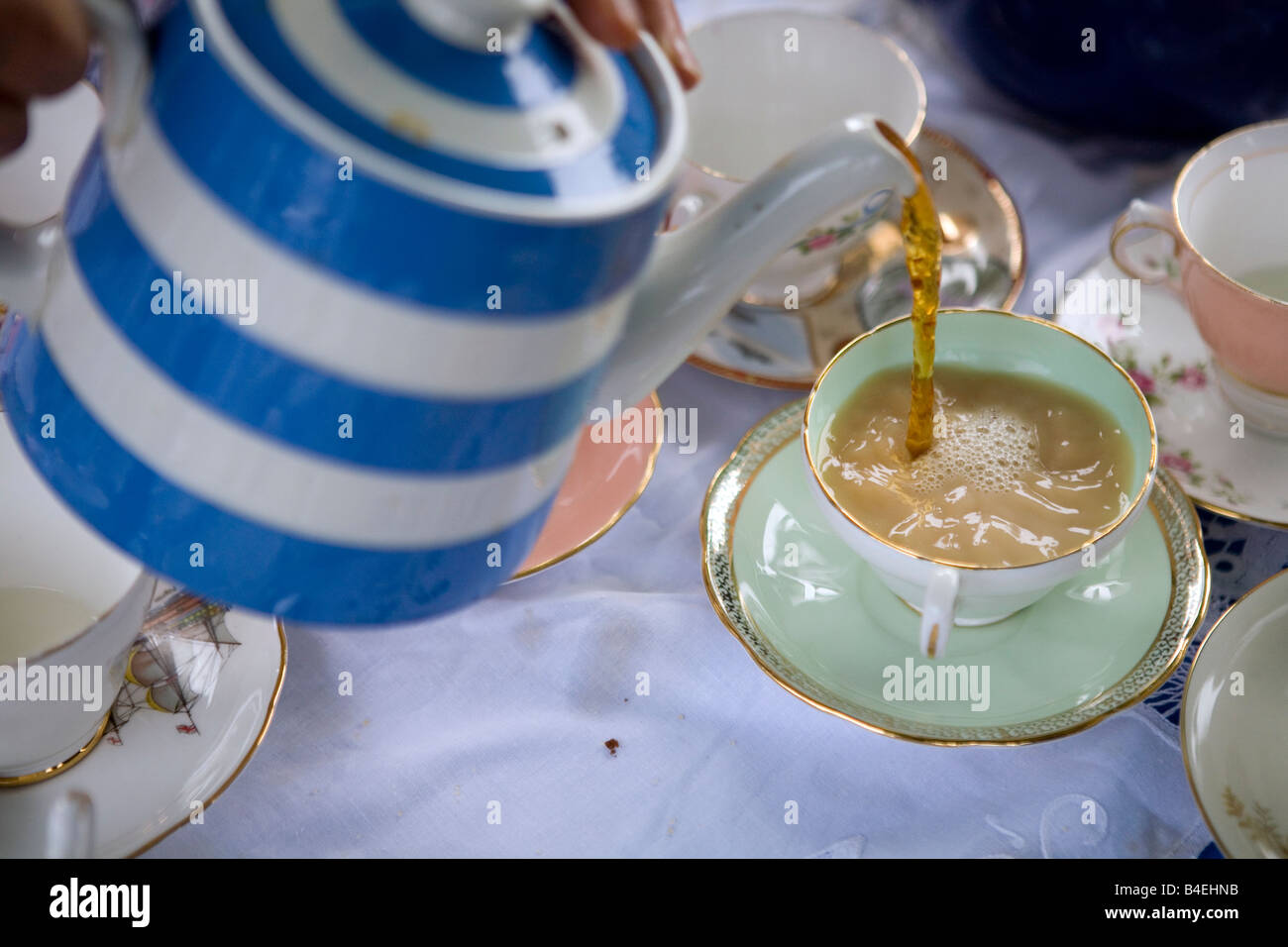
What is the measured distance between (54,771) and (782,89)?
717 millimetres

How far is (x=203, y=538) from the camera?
452mm

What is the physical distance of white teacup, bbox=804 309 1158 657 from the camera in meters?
0.60

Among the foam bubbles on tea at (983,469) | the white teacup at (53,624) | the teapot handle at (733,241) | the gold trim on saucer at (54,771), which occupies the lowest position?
the gold trim on saucer at (54,771)

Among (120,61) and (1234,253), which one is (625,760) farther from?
(1234,253)

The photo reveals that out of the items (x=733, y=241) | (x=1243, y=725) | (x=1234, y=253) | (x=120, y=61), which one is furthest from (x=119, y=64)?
(x=1234, y=253)

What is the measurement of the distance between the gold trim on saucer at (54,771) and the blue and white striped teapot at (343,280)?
21 centimetres

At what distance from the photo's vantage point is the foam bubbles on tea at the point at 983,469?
0.65 metres

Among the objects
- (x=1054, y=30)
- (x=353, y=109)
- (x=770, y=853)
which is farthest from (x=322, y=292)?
(x=1054, y=30)

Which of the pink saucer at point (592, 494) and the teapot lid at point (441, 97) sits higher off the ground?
the teapot lid at point (441, 97)

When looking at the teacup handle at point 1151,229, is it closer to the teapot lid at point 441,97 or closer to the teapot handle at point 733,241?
the teapot handle at point 733,241

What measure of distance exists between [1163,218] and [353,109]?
23.0 inches

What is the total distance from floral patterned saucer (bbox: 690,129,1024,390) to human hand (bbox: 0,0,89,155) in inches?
17.9

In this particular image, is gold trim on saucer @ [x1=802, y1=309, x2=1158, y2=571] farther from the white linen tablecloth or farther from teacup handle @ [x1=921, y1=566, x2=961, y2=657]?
the white linen tablecloth

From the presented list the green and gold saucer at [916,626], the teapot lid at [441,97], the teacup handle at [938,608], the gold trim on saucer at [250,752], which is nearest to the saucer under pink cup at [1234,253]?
the green and gold saucer at [916,626]
